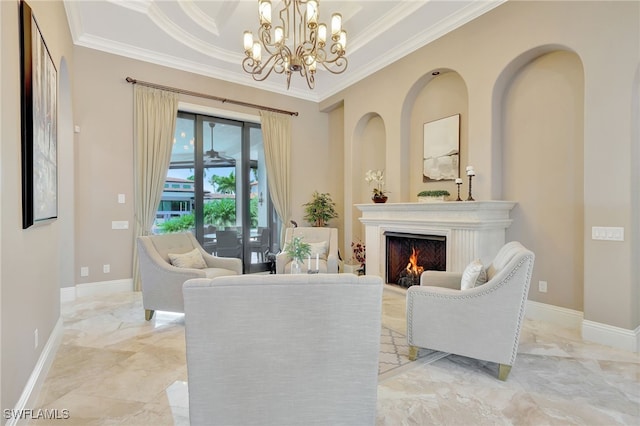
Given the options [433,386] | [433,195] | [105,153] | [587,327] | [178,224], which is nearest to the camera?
[433,386]

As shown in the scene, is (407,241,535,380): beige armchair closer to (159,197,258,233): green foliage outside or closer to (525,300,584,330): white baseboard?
(525,300,584,330): white baseboard

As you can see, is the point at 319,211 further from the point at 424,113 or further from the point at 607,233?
the point at 607,233

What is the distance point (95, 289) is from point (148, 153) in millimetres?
2061

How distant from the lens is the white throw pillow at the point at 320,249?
14.6 feet

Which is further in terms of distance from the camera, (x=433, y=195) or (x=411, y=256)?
(x=411, y=256)

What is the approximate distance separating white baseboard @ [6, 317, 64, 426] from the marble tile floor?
0.04 meters

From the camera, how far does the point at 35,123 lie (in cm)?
198

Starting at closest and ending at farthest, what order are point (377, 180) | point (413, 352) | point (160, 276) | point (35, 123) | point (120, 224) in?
point (35, 123), point (413, 352), point (160, 276), point (120, 224), point (377, 180)

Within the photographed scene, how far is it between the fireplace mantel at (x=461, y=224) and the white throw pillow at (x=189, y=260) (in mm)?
2647

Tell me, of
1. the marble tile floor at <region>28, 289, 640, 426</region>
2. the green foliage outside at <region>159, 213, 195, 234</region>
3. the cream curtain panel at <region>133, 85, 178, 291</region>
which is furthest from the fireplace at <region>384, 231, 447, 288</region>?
the cream curtain panel at <region>133, 85, 178, 291</region>

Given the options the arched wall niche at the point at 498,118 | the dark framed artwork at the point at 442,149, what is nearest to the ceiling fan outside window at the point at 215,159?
the dark framed artwork at the point at 442,149

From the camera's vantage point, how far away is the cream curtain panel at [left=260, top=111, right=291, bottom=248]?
584cm

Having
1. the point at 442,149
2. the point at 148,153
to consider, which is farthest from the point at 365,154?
the point at 148,153

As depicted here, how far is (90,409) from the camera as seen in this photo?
189 centimetres
